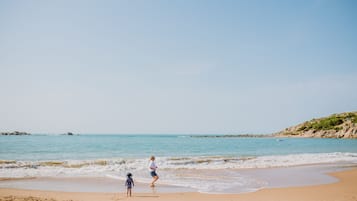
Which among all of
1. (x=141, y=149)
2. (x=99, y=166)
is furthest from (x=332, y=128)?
(x=99, y=166)

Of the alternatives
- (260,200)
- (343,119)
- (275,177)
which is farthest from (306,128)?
(260,200)

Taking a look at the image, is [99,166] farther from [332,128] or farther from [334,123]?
[334,123]

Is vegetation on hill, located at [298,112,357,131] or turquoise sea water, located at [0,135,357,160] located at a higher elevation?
vegetation on hill, located at [298,112,357,131]

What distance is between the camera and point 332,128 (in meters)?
109

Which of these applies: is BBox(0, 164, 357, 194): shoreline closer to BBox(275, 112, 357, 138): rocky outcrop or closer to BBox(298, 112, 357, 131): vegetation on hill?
BBox(275, 112, 357, 138): rocky outcrop

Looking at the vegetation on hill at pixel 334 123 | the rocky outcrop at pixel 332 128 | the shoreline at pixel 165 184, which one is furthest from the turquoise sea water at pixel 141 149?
the vegetation on hill at pixel 334 123

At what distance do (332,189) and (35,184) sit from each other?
1562 centimetres

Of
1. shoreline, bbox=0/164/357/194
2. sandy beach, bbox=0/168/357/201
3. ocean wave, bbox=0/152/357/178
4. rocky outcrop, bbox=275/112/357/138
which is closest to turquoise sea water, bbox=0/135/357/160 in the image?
ocean wave, bbox=0/152/357/178

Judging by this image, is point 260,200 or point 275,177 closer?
point 260,200

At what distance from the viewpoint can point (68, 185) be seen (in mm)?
15445

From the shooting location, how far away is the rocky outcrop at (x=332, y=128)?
100256 millimetres

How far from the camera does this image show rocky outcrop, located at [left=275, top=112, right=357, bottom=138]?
10026 cm

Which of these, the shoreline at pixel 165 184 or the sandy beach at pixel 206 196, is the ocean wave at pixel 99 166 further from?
the sandy beach at pixel 206 196

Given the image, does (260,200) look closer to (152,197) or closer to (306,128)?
(152,197)
